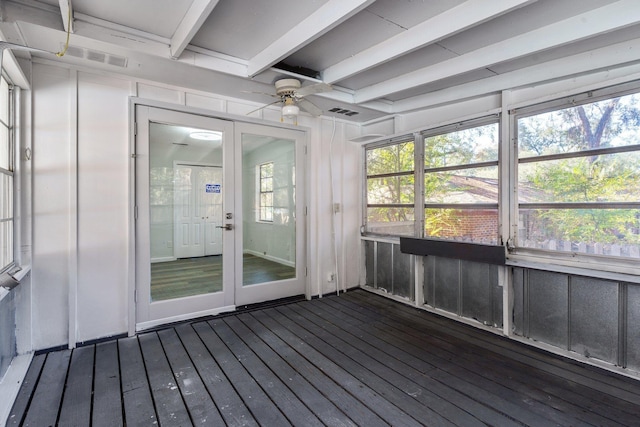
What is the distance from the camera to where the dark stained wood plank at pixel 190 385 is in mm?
2020

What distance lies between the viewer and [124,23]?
251cm

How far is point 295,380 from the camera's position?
2.44 metres

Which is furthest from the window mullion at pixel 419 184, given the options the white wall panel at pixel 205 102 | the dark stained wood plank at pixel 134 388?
the dark stained wood plank at pixel 134 388

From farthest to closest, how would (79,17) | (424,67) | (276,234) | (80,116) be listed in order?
(276,234) < (424,67) < (80,116) < (79,17)

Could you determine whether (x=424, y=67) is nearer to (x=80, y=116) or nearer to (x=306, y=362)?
(x=306, y=362)

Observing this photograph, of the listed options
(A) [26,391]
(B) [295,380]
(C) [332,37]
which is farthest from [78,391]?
(C) [332,37]

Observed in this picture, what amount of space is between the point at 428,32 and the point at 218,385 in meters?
3.22

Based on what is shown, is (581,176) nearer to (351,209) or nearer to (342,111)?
(342,111)

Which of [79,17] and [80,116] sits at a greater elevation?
[79,17]

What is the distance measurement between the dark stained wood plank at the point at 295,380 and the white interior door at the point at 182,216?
2.29 ft

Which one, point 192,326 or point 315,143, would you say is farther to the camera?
point 315,143

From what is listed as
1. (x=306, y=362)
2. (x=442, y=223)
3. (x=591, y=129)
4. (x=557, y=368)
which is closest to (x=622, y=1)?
(x=591, y=129)

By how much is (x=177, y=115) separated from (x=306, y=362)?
2.94 metres

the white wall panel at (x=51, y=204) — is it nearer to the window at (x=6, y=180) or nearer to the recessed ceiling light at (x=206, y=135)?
the window at (x=6, y=180)
